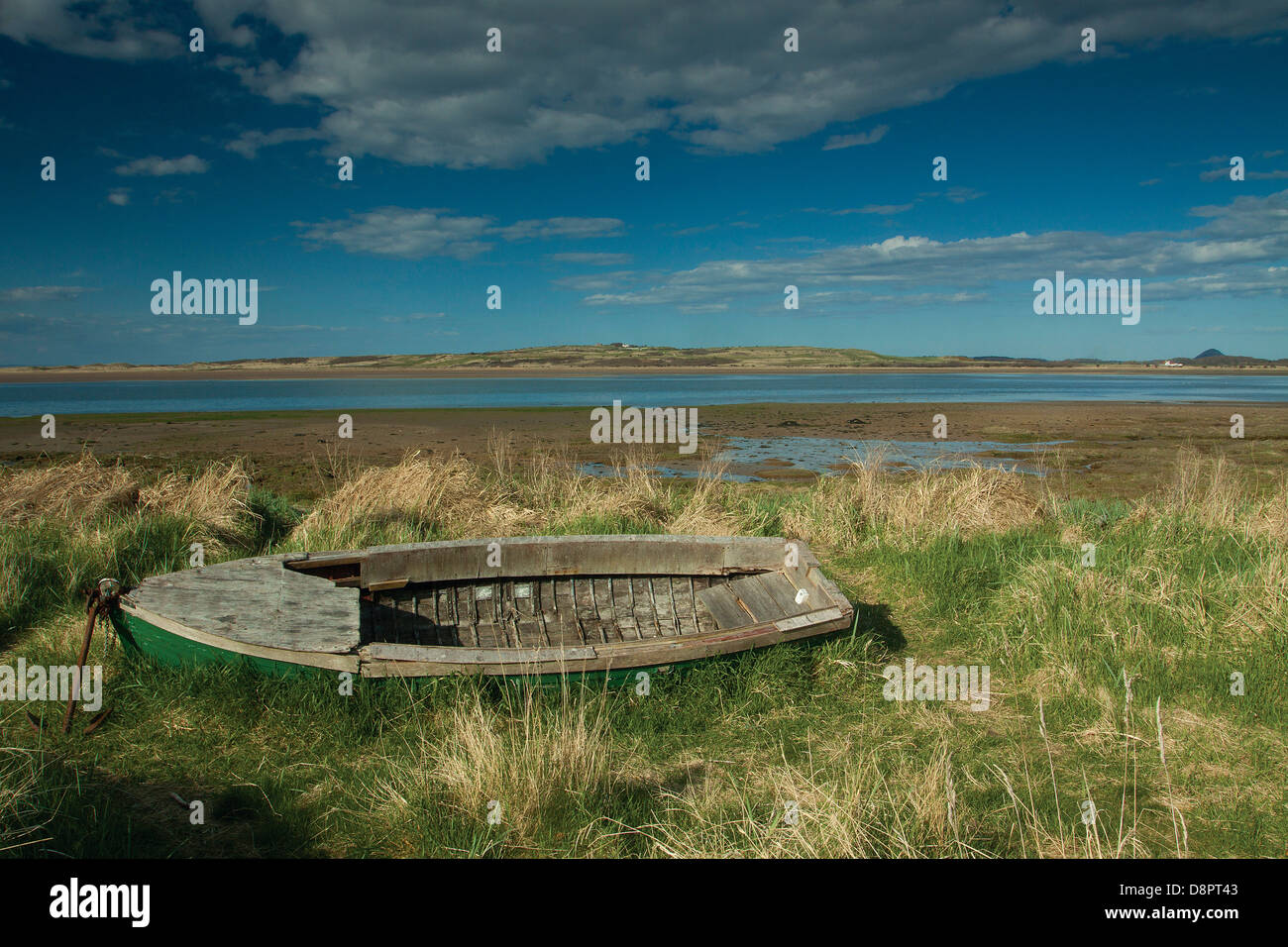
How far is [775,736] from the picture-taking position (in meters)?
5.49

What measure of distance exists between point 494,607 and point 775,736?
288 centimetres

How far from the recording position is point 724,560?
7.61 m

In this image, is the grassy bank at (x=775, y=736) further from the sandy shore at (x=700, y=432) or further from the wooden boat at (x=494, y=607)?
the sandy shore at (x=700, y=432)

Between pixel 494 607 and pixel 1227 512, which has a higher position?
pixel 1227 512

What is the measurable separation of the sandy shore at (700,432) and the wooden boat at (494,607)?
7.78m

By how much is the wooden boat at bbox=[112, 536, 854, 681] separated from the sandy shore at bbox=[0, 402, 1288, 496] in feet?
25.5

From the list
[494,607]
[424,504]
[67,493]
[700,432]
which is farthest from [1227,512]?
[700,432]

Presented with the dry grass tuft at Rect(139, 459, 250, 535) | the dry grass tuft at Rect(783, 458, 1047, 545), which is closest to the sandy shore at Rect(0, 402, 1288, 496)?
the dry grass tuft at Rect(139, 459, 250, 535)

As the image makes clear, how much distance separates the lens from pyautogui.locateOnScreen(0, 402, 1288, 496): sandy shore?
1902cm

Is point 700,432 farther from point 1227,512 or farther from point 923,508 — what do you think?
point 1227,512

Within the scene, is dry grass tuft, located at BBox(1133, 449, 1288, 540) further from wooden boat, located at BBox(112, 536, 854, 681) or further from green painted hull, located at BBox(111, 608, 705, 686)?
green painted hull, located at BBox(111, 608, 705, 686)

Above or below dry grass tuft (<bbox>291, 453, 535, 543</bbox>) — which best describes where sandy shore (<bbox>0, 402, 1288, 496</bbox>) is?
above
